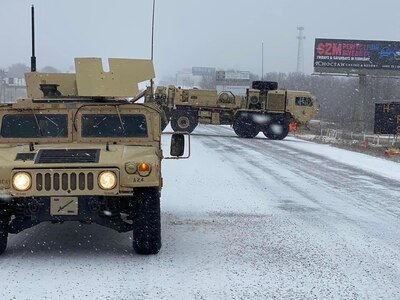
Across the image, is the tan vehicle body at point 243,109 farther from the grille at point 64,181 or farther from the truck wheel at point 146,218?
the grille at point 64,181

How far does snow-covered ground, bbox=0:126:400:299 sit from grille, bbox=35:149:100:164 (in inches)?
42.9

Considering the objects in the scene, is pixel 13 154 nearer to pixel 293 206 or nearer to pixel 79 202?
pixel 79 202

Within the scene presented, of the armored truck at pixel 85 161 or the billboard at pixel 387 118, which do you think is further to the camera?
the billboard at pixel 387 118

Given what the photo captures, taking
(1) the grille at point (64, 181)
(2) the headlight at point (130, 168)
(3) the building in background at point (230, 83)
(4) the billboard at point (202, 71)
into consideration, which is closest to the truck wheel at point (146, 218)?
(2) the headlight at point (130, 168)

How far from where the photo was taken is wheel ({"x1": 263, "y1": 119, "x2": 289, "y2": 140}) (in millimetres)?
32531

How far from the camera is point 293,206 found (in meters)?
10.5

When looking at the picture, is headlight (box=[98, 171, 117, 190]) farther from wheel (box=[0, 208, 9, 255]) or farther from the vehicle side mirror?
the vehicle side mirror

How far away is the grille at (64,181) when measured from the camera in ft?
20.5

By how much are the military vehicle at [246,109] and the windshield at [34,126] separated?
24.2 metres

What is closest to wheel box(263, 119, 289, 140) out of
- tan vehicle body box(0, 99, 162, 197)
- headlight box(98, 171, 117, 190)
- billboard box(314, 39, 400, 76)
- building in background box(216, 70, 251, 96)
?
billboard box(314, 39, 400, 76)

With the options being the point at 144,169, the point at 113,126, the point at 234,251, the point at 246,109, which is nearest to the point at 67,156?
the point at 144,169

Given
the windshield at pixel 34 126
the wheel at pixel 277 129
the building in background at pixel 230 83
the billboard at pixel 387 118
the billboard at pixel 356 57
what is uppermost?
the billboard at pixel 356 57

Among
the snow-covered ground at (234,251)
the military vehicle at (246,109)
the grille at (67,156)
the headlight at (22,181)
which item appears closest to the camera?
the snow-covered ground at (234,251)

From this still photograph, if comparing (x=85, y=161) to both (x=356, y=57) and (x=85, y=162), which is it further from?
(x=356, y=57)
